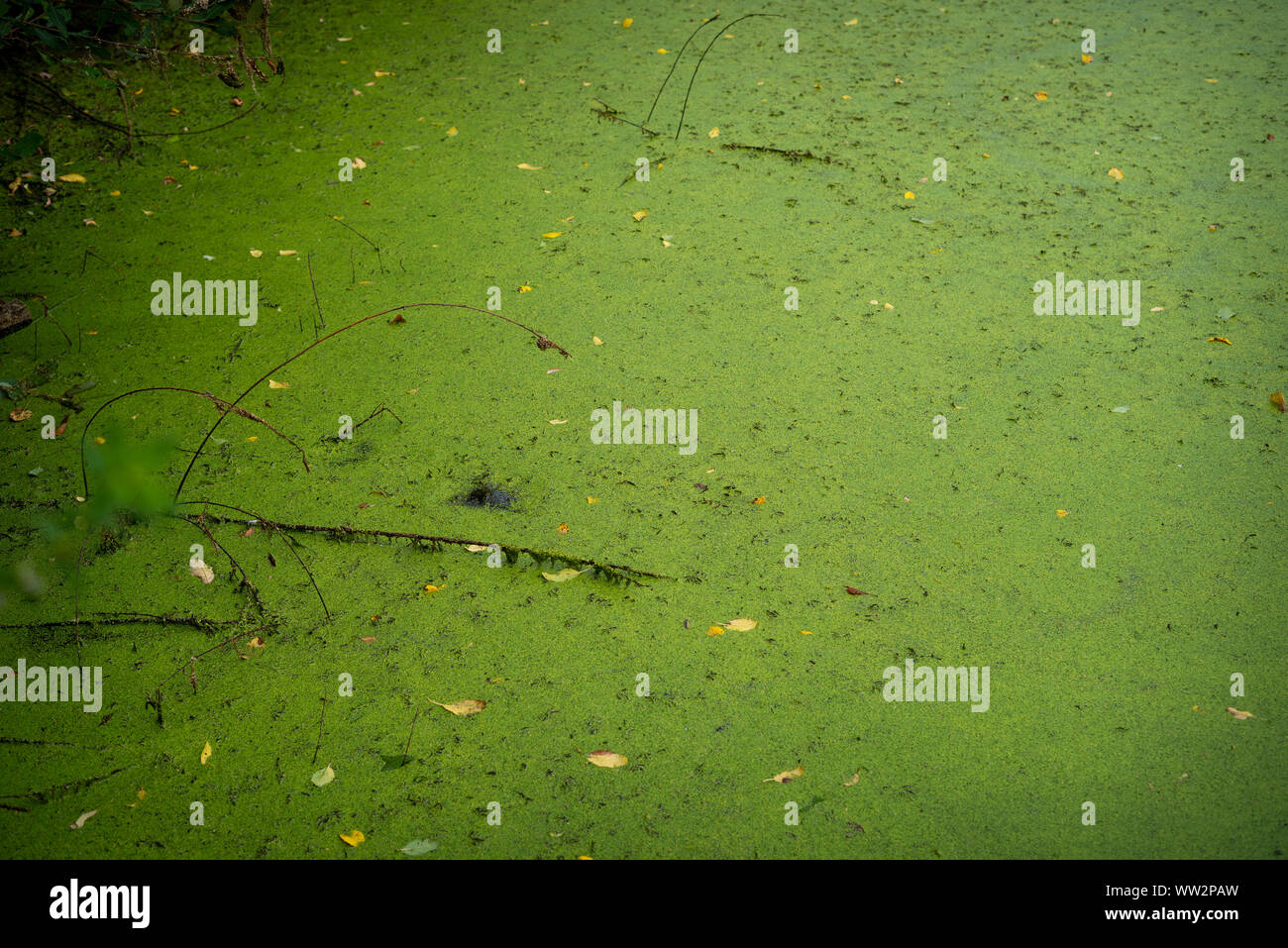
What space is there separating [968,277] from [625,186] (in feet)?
3.95

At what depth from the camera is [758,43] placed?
3.87m

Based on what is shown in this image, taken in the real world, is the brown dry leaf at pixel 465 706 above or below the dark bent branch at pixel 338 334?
below

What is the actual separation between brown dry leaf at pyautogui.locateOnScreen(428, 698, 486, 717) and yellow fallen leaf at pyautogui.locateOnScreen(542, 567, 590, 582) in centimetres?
31

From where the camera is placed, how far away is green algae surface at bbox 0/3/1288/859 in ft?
4.86

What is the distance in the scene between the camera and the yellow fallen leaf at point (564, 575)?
1.82 m

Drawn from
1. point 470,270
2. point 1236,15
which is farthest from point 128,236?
point 1236,15

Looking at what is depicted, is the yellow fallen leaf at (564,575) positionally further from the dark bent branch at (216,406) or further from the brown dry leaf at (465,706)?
the dark bent branch at (216,406)

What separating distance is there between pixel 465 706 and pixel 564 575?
35 cm

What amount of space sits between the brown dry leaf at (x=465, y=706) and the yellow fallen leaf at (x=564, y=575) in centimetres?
31

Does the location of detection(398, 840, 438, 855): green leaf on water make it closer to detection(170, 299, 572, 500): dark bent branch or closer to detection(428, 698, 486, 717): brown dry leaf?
detection(428, 698, 486, 717): brown dry leaf

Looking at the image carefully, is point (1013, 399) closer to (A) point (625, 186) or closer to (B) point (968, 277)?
(B) point (968, 277)

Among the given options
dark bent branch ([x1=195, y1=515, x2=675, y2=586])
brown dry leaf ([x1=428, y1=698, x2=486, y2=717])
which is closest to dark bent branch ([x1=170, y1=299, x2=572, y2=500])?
dark bent branch ([x1=195, y1=515, x2=675, y2=586])

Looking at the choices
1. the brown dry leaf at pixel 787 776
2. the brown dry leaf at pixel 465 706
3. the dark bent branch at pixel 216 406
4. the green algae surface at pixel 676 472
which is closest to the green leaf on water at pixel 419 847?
the green algae surface at pixel 676 472

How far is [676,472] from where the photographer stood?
206 cm
